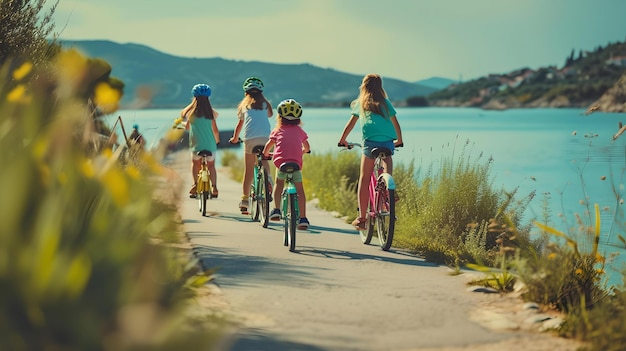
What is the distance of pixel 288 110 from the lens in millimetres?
11258

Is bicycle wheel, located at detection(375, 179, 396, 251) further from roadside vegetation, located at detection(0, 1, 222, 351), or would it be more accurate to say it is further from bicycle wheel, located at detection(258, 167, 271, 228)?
roadside vegetation, located at detection(0, 1, 222, 351)

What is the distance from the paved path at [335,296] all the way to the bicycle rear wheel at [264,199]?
71 cm

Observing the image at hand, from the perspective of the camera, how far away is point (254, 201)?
1345 centimetres

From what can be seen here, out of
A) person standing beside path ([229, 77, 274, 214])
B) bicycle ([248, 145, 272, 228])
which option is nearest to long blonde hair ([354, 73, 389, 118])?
bicycle ([248, 145, 272, 228])

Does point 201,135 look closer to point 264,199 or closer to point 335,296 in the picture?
point 264,199

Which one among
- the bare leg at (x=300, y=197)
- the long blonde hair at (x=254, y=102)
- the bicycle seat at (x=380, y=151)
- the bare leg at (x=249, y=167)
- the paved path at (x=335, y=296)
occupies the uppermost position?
the long blonde hair at (x=254, y=102)

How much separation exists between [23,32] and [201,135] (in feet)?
9.65

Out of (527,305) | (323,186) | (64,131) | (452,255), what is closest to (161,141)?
(64,131)

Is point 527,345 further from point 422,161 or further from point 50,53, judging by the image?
point 50,53

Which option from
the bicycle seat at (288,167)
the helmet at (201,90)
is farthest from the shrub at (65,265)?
the helmet at (201,90)

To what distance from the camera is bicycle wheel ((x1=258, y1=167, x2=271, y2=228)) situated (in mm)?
12609

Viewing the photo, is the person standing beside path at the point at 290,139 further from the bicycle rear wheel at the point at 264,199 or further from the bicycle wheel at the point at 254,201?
the bicycle wheel at the point at 254,201

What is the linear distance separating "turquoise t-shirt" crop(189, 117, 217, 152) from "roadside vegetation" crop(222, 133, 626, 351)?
2.42m

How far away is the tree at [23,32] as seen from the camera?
12.2 m
